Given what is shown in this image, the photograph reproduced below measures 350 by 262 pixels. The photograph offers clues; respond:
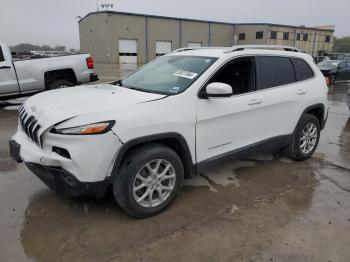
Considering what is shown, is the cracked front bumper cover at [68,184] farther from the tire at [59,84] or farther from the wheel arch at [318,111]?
the tire at [59,84]

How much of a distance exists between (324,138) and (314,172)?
217 cm

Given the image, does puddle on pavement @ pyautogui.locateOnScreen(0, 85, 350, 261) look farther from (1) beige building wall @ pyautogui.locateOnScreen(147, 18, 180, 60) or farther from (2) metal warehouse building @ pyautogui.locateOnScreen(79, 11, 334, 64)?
(1) beige building wall @ pyautogui.locateOnScreen(147, 18, 180, 60)

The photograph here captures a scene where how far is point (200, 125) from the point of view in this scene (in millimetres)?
3398

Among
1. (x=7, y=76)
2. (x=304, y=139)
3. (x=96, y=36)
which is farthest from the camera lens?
(x=96, y=36)

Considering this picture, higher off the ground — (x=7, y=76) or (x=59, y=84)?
(x=7, y=76)

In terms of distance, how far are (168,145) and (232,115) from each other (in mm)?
890

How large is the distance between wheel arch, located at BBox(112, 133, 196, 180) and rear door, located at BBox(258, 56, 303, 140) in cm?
134

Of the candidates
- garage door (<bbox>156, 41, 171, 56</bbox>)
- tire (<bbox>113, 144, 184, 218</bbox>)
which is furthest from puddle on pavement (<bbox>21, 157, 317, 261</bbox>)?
garage door (<bbox>156, 41, 171, 56</bbox>)

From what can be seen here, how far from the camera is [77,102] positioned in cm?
311

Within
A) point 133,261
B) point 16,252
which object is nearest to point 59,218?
point 16,252

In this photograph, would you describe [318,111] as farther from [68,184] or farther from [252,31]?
[252,31]

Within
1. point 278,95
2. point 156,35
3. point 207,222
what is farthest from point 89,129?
point 156,35

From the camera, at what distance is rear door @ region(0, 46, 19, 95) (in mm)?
7934

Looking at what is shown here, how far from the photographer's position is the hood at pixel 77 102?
9.45 feet
